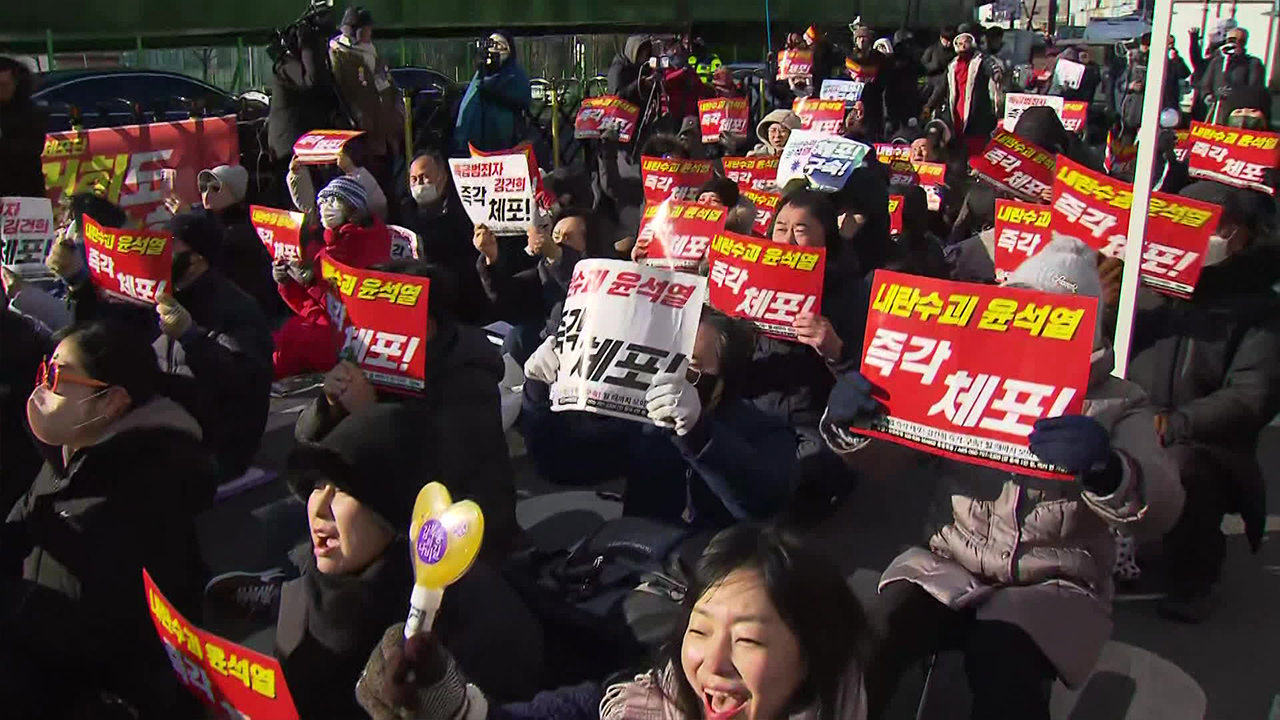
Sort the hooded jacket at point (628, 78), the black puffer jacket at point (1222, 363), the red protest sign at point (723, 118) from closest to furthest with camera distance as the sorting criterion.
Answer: the black puffer jacket at point (1222, 363) < the red protest sign at point (723, 118) < the hooded jacket at point (628, 78)

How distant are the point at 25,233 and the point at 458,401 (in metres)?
2.86

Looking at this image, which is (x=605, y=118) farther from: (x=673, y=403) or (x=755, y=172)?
(x=673, y=403)

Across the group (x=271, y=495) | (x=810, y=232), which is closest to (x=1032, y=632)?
(x=810, y=232)

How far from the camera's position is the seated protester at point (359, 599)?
2533 mm

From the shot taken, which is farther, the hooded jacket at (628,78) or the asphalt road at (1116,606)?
the hooded jacket at (628,78)

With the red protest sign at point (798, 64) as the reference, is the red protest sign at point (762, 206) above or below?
below

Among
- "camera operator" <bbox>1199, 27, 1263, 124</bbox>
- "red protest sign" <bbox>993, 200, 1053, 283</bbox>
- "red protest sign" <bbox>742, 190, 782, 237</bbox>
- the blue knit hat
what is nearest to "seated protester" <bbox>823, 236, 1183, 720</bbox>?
"red protest sign" <bbox>993, 200, 1053, 283</bbox>

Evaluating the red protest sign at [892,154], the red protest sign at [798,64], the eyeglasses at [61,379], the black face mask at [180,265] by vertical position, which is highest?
the red protest sign at [798,64]

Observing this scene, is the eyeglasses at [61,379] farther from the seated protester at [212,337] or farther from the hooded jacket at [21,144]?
the hooded jacket at [21,144]

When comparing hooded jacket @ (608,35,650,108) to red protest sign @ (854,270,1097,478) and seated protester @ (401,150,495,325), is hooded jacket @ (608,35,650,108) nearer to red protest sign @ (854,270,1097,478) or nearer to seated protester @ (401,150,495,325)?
seated protester @ (401,150,495,325)

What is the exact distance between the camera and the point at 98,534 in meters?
3.05

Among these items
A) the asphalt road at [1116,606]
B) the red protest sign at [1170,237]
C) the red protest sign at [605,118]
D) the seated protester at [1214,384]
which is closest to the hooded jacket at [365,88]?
the red protest sign at [605,118]

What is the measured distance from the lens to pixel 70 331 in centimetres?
314

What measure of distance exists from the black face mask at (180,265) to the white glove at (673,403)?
2.66m
